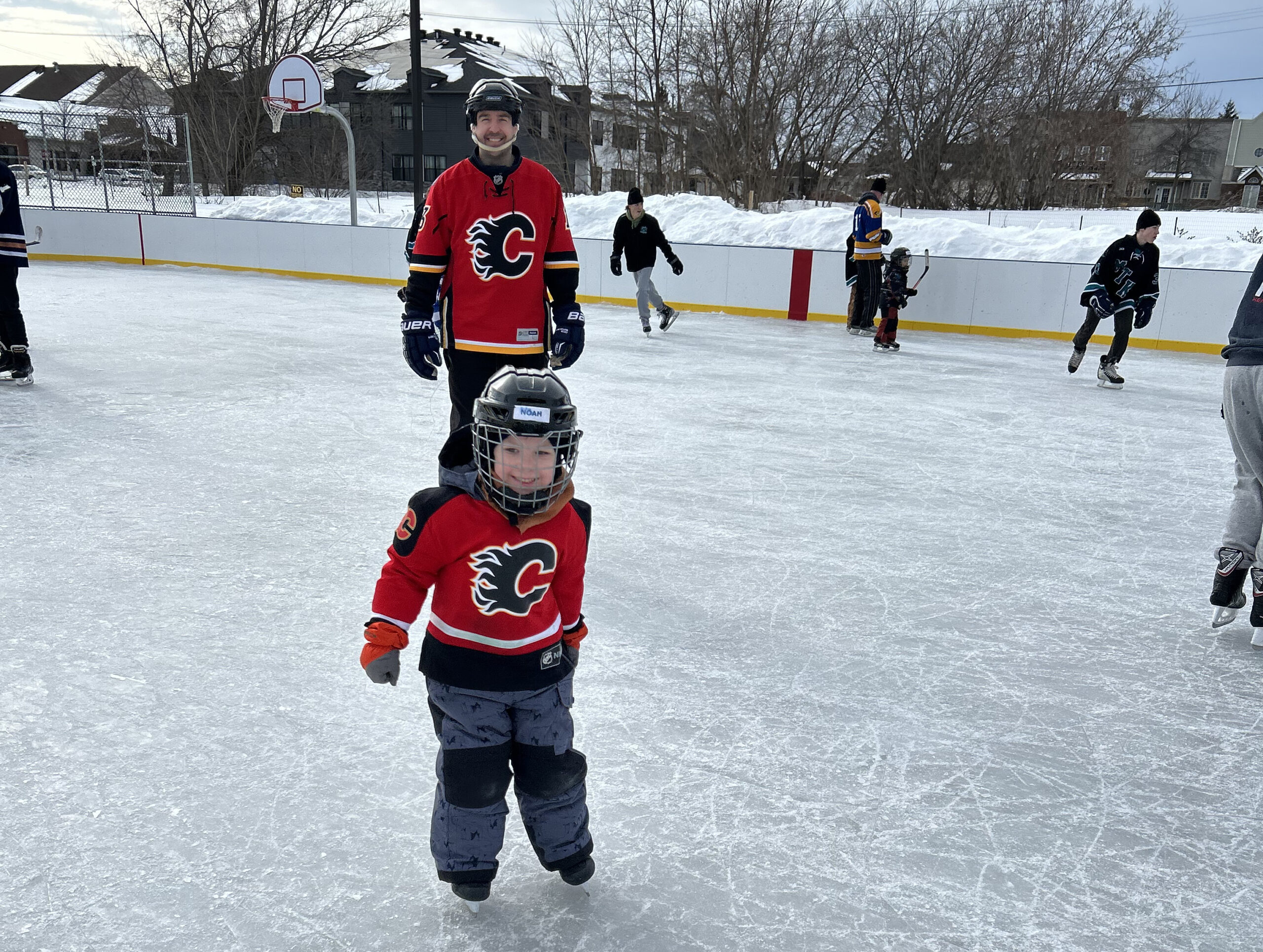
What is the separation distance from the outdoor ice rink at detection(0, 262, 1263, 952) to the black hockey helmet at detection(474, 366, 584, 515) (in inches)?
29.9

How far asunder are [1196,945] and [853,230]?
869 cm

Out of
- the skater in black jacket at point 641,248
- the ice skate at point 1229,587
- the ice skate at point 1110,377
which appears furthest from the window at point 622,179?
the ice skate at point 1229,587

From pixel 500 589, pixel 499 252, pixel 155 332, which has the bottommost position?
pixel 155 332

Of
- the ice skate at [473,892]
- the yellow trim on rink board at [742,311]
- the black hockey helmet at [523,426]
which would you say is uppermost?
the black hockey helmet at [523,426]

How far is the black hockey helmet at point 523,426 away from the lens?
142 cm

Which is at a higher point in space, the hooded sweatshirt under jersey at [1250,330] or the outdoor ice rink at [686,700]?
the hooded sweatshirt under jersey at [1250,330]

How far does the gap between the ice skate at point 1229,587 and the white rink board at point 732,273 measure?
18.7 feet

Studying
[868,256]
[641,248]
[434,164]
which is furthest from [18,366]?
[434,164]

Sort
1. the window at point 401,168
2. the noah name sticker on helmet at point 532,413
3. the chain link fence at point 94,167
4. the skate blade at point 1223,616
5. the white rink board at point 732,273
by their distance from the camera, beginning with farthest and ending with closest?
the window at point 401,168, the chain link fence at point 94,167, the white rink board at point 732,273, the skate blade at point 1223,616, the noah name sticker on helmet at point 532,413

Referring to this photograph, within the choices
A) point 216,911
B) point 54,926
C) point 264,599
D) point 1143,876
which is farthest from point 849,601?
point 54,926

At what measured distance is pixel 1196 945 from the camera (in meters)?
1.67

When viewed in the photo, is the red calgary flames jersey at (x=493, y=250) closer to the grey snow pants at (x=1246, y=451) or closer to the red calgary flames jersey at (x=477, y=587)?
the red calgary flames jersey at (x=477, y=587)

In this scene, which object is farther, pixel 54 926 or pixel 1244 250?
pixel 1244 250

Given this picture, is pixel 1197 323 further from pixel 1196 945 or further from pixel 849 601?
pixel 1196 945
